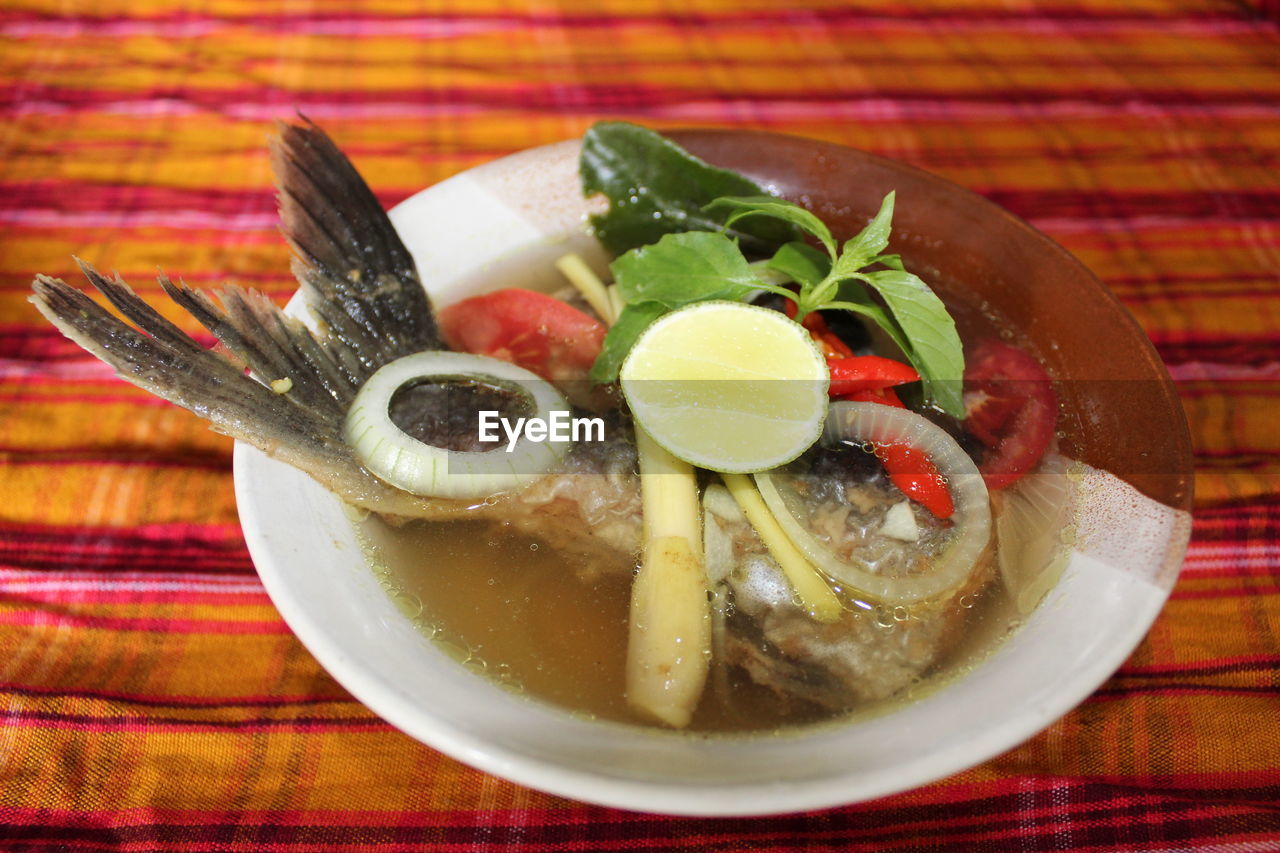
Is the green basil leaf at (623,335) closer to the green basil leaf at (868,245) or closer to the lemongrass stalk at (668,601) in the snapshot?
the lemongrass stalk at (668,601)

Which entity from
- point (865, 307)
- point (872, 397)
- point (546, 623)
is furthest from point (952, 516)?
point (546, 623)

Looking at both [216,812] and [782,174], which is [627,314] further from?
[216,812]

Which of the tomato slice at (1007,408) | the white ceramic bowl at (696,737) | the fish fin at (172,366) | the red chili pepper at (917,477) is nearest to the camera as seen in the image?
the white ceramic bowl at (696,737)

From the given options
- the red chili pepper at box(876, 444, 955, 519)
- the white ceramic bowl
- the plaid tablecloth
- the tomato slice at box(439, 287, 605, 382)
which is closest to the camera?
the white ceramic bowl

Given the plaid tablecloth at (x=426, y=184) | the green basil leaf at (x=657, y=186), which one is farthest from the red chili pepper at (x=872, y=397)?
the plaid tablecloth at (x=426, y=184)

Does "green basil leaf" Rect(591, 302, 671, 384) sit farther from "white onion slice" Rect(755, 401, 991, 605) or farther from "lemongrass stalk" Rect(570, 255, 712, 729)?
"white onion slice" Rect(755, 401, 991, 605)

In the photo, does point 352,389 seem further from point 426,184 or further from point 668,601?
point 426,184

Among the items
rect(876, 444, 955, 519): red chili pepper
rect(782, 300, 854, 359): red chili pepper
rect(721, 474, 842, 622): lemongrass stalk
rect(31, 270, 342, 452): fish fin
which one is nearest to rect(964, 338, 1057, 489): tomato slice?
rect(876, 444, 955, 519): red chili pepper
